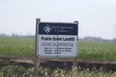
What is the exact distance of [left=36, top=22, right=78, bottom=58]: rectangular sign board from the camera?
11.4 m

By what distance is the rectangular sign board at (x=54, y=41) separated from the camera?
11438mm

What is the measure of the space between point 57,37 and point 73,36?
0.46 m

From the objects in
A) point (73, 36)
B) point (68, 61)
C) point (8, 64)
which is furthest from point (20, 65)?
point (73, 36)

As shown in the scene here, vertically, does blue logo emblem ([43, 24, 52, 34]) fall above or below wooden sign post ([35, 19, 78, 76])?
above

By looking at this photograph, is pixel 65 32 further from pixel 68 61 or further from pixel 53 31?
pixel 68 61

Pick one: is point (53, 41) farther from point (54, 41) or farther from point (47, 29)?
point (47, 29)

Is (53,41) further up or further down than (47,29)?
further down

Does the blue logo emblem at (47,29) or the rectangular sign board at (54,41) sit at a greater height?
the blue logo emblem at (47,29)

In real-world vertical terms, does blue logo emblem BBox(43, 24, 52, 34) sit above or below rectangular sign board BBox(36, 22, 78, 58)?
above

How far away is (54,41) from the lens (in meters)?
11.5

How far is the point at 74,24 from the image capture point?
38.9ft

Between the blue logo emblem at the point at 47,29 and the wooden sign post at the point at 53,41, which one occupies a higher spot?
the blue logo emblem at the point at 47,29

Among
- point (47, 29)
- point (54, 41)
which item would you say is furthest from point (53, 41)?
point (47, 29)

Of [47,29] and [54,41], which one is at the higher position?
[47,29]
